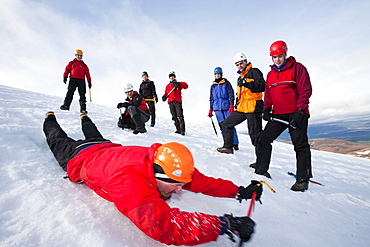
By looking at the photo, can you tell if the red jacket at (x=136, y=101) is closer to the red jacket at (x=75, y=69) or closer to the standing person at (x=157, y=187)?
the red jacket at (x=75, y=69)

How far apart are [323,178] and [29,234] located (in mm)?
4934

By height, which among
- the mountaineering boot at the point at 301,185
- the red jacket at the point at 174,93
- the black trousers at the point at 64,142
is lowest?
the mountaineering boot at the point at 301,185

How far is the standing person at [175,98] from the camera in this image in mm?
7100

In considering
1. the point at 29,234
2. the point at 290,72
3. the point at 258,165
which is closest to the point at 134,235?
the point at 29,234

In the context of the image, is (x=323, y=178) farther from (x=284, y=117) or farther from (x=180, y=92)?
(x=180, y=92)

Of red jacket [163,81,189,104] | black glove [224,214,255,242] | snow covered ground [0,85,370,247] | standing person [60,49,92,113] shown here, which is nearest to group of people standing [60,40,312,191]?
standing person [60,49,92,113]

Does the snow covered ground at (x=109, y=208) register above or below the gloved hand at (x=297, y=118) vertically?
below

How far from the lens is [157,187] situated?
1677mm

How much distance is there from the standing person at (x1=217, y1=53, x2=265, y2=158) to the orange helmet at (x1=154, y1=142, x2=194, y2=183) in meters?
2.74

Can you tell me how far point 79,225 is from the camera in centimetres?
150

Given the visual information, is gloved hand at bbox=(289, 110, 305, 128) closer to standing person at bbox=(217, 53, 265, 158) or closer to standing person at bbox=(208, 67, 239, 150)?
standing person at bbox=(217, 53, 265, 158)

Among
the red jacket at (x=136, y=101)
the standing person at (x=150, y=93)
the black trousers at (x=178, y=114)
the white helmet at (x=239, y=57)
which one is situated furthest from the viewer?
the standing person at (x=150, y=93)

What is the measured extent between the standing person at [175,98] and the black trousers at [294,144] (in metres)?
3.85

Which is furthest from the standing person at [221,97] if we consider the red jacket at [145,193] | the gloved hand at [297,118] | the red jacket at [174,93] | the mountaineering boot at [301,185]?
the red jacket at [145,193]
